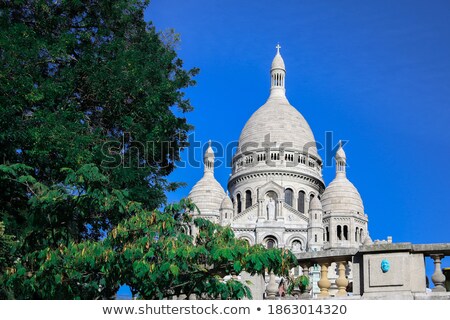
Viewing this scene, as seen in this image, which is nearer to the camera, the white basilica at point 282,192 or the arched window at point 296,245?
the arched window at point 296,245

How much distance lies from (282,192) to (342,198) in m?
5.75

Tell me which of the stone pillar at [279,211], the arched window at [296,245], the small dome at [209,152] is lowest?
the arched window at [296,245]

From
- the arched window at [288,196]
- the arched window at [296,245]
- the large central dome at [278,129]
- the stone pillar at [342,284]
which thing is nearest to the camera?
the stone pillar at [342,284]

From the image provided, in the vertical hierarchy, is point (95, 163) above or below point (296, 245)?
below

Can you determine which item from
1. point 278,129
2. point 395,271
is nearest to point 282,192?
point 278,129

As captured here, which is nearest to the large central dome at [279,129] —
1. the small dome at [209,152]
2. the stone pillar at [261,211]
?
the small dome at [209,152]

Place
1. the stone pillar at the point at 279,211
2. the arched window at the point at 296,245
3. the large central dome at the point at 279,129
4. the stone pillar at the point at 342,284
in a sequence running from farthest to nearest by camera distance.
A: the large central dome at the point at 279,129 < the stone pillar at the point at 279,211 < the arched window at the point at 296,245 < the stone pillar at the point at 342,284

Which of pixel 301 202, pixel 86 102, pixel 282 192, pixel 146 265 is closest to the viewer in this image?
pixel 146 265

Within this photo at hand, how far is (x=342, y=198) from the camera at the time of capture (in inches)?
3155

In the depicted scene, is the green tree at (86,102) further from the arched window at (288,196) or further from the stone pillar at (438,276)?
the arched window at (288,196)

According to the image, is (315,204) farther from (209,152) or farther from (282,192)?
(209,152)

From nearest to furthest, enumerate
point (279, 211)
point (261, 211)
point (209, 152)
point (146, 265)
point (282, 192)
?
point (146, 265) < point (279, 211) < point (261, 211) < point (282, 192) < point (209, 152)

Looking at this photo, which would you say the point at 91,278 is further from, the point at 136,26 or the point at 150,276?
the point at 136,26

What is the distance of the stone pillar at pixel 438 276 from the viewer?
1066 centimetres
